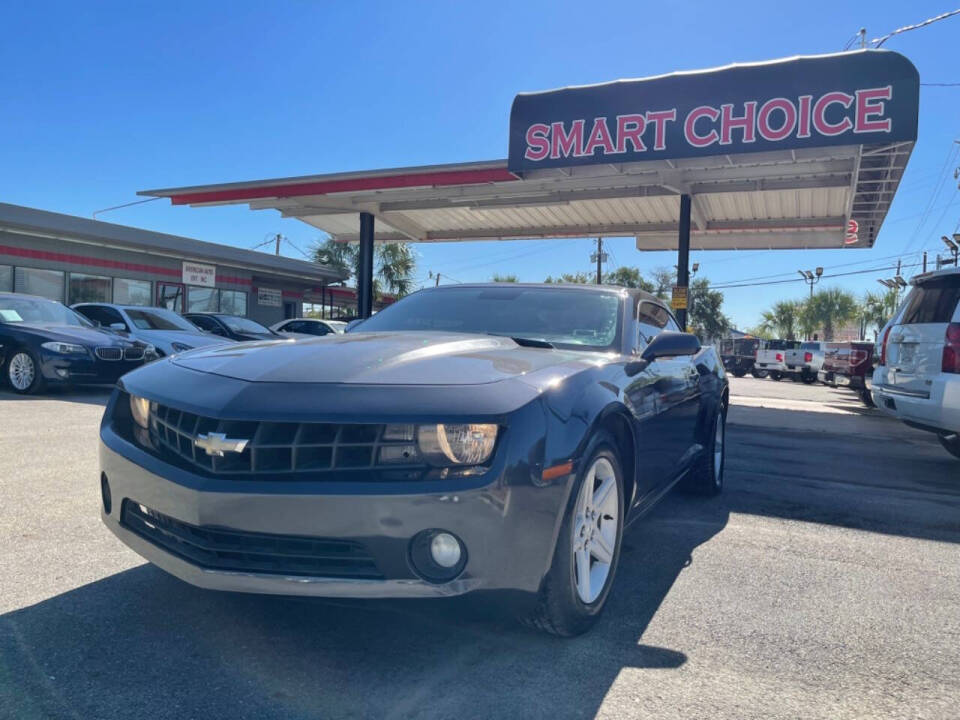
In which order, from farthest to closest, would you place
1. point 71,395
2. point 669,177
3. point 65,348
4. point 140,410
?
point 669,177
point 71,395
point 65,348
point 140,410

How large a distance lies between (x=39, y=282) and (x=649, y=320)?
1832 centimetres

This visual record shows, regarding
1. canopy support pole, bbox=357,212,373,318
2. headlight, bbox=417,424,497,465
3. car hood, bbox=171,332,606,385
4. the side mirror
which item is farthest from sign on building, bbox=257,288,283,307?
headlight, bbox=417,424,497,465

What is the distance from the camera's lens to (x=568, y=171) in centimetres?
1259

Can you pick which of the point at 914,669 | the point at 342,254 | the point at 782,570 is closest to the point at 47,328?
the point at 782,570

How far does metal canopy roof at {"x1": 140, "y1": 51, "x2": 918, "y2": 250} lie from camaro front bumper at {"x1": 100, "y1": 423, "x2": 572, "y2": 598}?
33.1ft

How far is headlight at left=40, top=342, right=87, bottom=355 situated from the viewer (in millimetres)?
9047

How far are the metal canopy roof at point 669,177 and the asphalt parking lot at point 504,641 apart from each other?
8112 millimetres

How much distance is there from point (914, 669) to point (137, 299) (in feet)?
71.4

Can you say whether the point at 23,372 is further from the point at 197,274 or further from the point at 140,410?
the point at 197,274

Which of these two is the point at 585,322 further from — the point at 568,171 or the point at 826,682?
the point at 568,171

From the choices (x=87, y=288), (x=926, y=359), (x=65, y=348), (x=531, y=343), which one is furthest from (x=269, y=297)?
(x=531, y=343)

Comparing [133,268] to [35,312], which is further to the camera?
[133,268]

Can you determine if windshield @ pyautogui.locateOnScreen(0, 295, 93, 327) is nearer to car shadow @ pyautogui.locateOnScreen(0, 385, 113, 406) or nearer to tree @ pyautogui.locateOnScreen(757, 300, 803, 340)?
car shadow @ pyautogui.locateOnScreen(0, 385, 113, 406)

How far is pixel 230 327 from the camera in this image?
14.5 m
